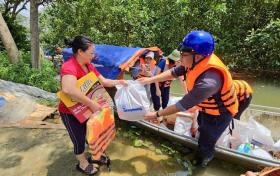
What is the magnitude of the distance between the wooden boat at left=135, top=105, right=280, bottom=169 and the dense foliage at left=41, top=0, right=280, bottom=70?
677 cm

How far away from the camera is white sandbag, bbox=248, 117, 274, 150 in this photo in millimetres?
4402

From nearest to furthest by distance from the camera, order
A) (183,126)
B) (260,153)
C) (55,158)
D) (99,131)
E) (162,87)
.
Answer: (99,131) → (260,153) → (55,158) → (183,126) → (162,87)

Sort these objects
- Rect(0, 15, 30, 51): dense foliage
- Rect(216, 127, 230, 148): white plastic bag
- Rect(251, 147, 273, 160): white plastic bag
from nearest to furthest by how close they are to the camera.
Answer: Rect(251, 147, 273, 160): white plastic bag → Rect(216, 127, 230, 148): white plastic bag → Rect(0, 15, 30, 51): dense foliage

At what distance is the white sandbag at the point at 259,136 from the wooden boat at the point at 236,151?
1.59 feet

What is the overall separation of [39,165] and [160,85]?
2228 millimetres

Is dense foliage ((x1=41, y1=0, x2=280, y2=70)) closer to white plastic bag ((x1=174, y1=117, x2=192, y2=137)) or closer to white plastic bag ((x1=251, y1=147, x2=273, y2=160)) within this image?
white plastic bag ((x1=174, y1=117, x2=192, y2=137))

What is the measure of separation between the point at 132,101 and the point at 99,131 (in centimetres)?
75

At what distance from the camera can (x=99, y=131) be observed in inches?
138

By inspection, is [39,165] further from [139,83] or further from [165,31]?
[165,31]

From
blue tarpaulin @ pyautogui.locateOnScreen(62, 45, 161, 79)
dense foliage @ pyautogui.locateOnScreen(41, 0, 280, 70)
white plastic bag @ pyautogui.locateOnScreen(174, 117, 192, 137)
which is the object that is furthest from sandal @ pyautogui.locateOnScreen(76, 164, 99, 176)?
dense foliage @ pyautogui.locateOnScreen(41, 0, 280, 70)

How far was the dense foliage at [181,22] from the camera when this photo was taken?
1248 centimetres

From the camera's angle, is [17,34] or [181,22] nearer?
[181,22]

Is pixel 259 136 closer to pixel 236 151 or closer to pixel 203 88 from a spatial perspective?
pixel 236 151

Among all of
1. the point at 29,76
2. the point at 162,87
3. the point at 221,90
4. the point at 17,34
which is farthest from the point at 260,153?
the point at 17,34
